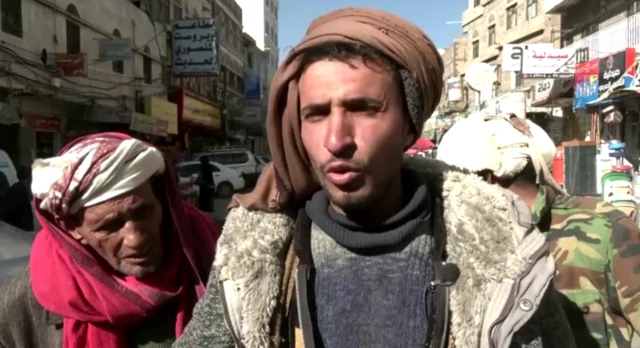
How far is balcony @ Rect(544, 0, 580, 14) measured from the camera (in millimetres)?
23544

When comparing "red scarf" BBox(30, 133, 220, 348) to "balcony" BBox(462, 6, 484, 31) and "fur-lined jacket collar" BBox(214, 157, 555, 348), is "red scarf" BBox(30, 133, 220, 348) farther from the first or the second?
"balcony" BBox(462, 6, 484, 31)

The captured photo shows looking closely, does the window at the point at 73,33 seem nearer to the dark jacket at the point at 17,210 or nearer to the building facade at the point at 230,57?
the dark jacket at the point at 17,210

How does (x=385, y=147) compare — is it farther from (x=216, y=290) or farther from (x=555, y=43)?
(x=555, y=43)

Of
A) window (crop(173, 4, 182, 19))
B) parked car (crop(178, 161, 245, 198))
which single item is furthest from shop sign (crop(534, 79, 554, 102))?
window (crop(173, 4, 182, 19))

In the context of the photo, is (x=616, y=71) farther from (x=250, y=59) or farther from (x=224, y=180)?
(x=250, y=59)

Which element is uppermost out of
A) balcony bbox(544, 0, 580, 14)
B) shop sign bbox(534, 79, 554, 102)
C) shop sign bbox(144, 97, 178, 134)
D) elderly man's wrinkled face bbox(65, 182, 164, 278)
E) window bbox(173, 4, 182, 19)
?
window bbox(173, 4, 182, 19)

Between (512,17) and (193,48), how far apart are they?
15.4m

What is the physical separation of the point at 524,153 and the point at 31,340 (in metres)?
1.90

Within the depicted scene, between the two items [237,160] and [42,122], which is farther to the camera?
[237,160]

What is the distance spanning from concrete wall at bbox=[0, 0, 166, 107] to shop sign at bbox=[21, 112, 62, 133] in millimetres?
715

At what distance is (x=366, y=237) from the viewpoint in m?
1.51

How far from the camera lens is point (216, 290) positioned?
150cm

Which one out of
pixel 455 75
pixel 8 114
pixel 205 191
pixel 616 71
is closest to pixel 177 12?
pixel 205 191

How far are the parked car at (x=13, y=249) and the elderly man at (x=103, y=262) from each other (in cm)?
139
